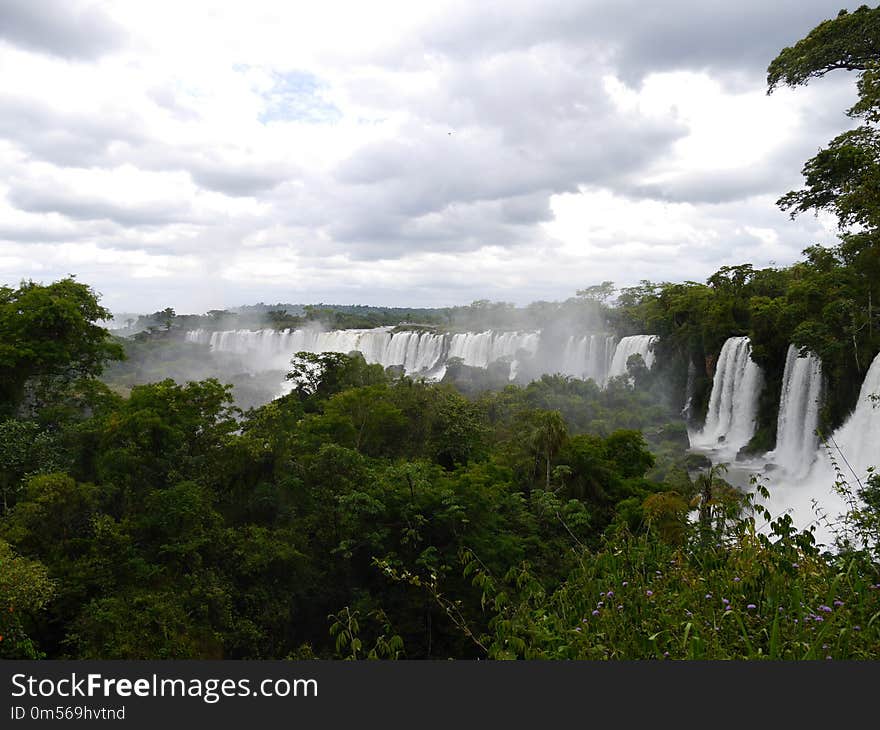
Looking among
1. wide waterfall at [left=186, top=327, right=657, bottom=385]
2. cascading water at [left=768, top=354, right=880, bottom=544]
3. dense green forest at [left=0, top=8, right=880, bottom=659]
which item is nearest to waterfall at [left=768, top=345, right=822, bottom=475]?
cascading water at [left=768, top=354, right=880, bottom=544]

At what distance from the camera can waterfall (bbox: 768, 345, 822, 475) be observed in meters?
24.2

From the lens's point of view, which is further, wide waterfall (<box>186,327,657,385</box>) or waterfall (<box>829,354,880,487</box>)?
wide waterfall (<box>186,327,657,385</box>)

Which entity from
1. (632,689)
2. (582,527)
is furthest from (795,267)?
(632,689)

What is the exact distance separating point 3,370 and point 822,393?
27037 millimetres

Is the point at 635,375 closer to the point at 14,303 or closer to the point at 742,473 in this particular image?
the point at 742,473

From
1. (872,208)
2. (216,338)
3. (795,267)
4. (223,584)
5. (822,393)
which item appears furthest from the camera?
(216,338)

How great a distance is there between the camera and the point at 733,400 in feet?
103

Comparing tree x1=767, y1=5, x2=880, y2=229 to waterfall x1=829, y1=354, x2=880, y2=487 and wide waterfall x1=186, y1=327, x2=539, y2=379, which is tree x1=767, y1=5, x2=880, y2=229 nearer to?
waterfall x1=829, y1=354, x2=880, y2=487

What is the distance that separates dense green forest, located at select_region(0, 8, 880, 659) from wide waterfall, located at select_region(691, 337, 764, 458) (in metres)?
6.34

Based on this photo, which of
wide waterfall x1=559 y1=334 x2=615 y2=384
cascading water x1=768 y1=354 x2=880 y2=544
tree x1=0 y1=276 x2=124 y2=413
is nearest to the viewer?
tree x1=0 y1=276 x2=124 y2=413

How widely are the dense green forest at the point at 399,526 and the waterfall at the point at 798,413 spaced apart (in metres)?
1.07

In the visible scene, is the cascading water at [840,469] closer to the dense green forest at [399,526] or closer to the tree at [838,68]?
the dense green forest at [399,526]

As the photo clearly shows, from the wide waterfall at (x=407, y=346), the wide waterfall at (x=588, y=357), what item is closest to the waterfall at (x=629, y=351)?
the wide waterfall at (x=588, y=357)

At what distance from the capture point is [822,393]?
24234 millimetres
